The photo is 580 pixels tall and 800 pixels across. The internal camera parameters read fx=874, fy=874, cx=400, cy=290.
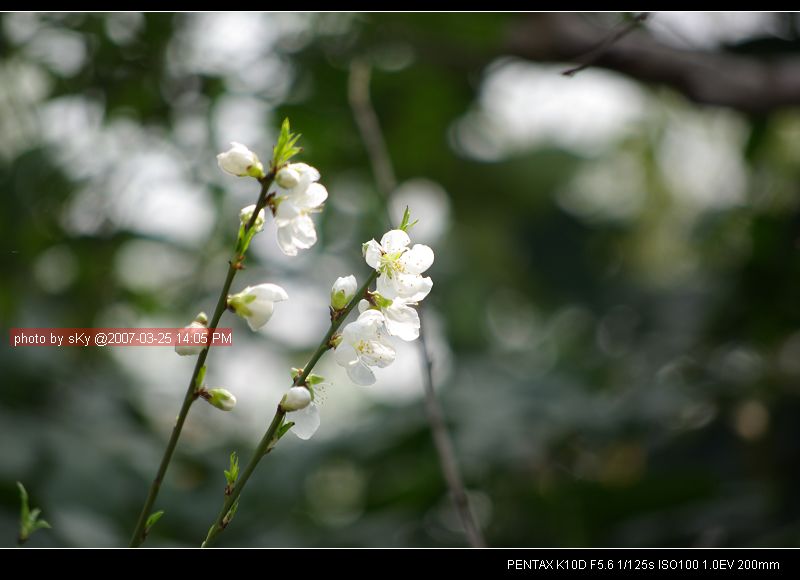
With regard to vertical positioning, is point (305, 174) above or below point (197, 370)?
above

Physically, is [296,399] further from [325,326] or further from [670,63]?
[325,326]

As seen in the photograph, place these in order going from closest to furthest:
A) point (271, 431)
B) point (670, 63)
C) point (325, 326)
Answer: point (271, 431)
point (670, 63)
point (325, 326)

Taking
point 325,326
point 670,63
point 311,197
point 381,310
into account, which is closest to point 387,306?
point 381,310

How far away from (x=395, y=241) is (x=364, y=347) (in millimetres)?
94

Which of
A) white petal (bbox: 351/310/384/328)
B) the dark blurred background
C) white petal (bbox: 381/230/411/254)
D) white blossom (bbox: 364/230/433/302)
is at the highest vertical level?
white petal (bbox: 381/230/411/254)

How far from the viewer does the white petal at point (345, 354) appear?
0.74 metres

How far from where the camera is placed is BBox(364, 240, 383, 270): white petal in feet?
2.36

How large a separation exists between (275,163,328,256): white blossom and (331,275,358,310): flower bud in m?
0.04

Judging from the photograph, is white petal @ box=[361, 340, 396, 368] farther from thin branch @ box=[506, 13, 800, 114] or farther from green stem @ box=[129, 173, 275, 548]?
thin branch @ box=[506, 13, 800, 114]

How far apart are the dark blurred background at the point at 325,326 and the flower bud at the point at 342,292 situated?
1080 millimetres

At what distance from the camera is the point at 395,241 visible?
72cm

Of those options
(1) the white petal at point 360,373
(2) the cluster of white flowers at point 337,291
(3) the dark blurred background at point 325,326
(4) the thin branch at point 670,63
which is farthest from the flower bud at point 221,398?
(4) the thin branch at point 670,63

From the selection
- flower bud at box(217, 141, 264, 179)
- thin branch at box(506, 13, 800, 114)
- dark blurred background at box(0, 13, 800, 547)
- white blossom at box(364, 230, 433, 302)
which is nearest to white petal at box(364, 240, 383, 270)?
white blossom at box(364, 230, 433, 302)

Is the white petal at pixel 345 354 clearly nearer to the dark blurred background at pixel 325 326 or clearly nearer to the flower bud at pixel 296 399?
the flower bud at pixel 296 399
